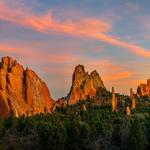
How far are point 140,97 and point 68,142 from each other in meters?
101

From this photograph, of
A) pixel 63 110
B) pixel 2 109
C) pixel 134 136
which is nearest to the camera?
pixel 134 136

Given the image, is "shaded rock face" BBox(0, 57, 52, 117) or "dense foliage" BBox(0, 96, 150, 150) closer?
"dense foliage" BBox(0, 96, 150, 150)

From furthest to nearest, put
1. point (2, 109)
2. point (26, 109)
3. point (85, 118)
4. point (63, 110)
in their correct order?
point (26, 109) → point (2, 109) → point (63, 110) → point (85, 118)

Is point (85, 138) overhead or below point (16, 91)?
below

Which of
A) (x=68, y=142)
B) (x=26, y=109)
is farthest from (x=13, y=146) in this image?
(x=26, y=109)

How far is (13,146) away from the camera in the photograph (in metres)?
93.3

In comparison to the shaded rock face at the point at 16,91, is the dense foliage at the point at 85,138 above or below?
below

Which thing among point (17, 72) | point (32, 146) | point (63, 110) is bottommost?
point (32, 146)

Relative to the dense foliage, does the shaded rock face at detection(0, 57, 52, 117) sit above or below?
above

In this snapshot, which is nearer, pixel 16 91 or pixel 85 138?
pixel 85 138

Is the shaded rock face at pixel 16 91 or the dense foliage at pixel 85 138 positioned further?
the shaded rock face at pixel 16 91

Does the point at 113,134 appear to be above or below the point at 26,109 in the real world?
below

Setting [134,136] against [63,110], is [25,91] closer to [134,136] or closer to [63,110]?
[63,110]

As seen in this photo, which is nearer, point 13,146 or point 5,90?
point 13,146
